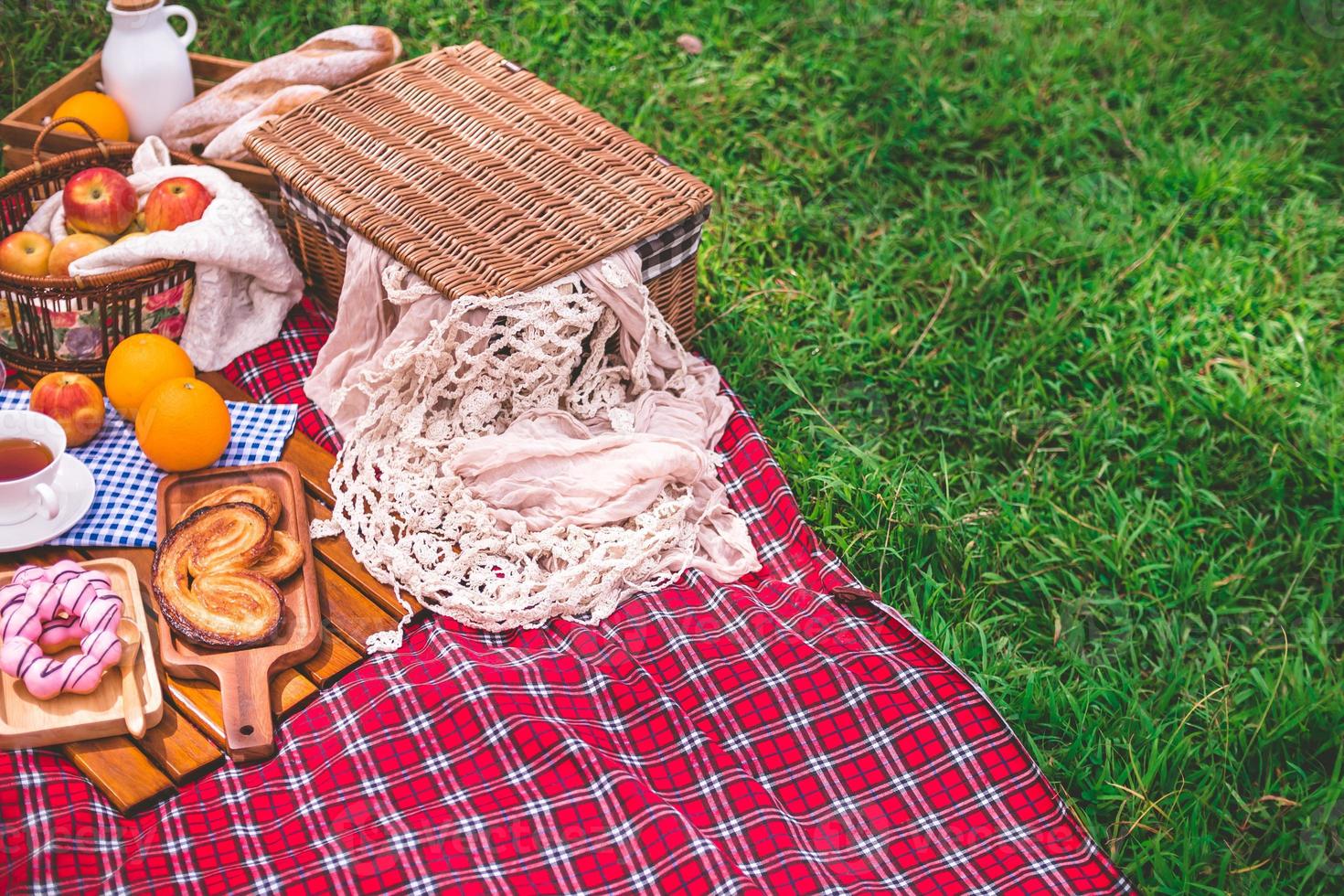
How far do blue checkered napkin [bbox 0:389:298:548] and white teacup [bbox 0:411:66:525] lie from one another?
96 millimetres

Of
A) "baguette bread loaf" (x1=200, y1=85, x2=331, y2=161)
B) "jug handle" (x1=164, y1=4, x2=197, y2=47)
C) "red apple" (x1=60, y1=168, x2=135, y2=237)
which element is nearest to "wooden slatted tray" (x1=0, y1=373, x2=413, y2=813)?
"red apple" (x1=60, y1=168, x2=135, y2=237)

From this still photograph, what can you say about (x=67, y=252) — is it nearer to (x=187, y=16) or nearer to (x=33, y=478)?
(x=33, y=478)

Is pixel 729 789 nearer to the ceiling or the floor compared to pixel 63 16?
nearer to the floor

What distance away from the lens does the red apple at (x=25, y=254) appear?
290 centimetres

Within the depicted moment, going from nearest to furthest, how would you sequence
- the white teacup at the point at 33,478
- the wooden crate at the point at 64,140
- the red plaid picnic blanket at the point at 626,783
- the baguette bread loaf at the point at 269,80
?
the red plaid picnic blanket at the point at 626,783 < the white teacup at the point at 33,478 < the wooden crate at the point at 64,140 < the baguette bread loaf at the point at 269,80

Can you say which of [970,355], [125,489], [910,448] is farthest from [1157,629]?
[125,489]

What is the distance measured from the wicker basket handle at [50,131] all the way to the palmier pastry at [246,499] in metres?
1.13

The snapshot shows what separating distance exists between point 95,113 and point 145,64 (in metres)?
0.20

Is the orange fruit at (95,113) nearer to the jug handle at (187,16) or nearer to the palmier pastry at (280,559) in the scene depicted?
the jug handle at (187,16)

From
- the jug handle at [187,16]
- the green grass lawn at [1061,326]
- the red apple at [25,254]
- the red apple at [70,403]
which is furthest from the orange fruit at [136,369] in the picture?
the green grass lawn at [1061,326]

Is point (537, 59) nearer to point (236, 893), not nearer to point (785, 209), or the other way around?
point (785, 209)

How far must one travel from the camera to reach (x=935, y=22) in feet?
15.5

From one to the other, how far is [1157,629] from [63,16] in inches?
157

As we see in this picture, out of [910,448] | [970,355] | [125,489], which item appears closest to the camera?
[125,489]
